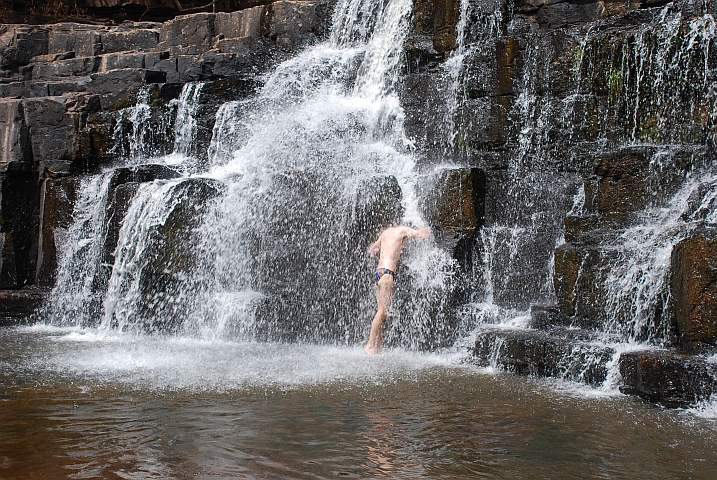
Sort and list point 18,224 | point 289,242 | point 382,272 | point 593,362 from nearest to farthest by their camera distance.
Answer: point 593,362
point 382,272
point 289,242
point 18,224

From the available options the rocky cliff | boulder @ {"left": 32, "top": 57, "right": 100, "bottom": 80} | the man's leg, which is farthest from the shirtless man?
boulder @ {"left": 32, "top": 57, "right": 100, "bottom": 80}

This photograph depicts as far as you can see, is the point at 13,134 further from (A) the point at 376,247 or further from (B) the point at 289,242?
(A) the point at 376,247

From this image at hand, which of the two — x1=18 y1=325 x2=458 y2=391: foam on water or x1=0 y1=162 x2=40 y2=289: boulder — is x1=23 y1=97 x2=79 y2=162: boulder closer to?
x1=0 y1=162 x2=40 y2=289: boulder

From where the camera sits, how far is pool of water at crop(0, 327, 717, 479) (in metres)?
4.70

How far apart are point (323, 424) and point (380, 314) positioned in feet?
11.7

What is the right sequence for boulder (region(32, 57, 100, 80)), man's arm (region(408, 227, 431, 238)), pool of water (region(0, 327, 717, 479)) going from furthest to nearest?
boulder (region(32, 57, 100, 80)), man's arm (region(408, 227, 431, 238)), pool of water (region(0, 327, 717, 479))

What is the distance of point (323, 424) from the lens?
18.4 ft

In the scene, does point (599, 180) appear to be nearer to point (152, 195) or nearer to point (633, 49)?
point (633, 49)

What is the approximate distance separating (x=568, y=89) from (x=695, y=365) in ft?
17.3

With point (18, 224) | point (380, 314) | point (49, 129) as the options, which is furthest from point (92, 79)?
point (380, 314)

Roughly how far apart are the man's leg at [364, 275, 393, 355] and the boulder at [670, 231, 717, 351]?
3333 millimetres

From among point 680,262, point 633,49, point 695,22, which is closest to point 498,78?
point 633,49

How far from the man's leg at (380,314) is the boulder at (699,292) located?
333cm

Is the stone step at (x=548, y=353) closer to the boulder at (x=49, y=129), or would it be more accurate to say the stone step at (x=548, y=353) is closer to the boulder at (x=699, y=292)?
the boulder at (x=699, y=292)
